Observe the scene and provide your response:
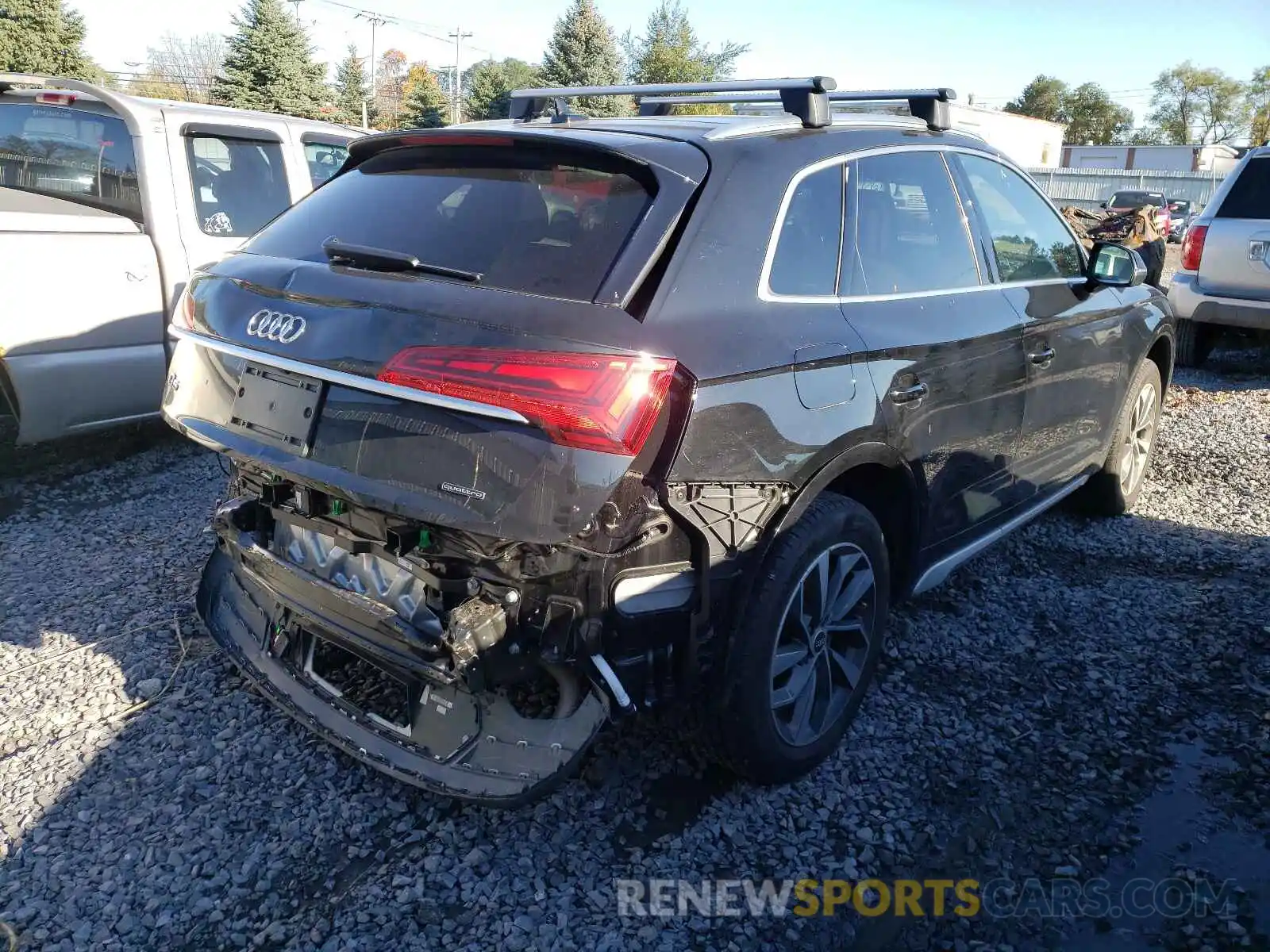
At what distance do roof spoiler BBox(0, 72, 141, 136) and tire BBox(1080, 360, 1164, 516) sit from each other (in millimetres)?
5417

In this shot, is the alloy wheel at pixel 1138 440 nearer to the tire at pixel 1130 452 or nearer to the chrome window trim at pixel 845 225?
the tire at pixel 1130 452

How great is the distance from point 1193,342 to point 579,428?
8.69 meters

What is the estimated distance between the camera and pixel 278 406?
8.20 feet

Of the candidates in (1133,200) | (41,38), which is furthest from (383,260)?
(41,38)

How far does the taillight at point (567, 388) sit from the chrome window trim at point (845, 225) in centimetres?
56

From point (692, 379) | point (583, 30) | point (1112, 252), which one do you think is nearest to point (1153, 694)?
point (1112, 252)

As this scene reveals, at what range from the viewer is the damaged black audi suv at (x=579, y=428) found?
2.19 metres

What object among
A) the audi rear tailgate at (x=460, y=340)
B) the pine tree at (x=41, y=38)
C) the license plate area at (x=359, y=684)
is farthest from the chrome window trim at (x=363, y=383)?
the pine tree at (x=41, y=38)

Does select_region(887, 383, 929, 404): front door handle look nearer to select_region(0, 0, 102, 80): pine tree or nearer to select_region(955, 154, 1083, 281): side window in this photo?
select_region(955, 154, 1083, 281): side window

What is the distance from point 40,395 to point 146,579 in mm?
1353

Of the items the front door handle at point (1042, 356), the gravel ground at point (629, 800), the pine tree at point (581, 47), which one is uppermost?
the pine tree at point (581, 47)

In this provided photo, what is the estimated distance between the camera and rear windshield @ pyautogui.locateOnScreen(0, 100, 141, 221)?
5273mm

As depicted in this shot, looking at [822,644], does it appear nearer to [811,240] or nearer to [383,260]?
[811,240]

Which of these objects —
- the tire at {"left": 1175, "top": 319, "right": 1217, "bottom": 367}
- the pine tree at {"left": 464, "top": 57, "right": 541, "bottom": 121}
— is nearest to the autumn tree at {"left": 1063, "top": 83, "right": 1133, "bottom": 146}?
the pine tree at {"left": 464, "top": 57, "right": 541, "bottom": 121}
